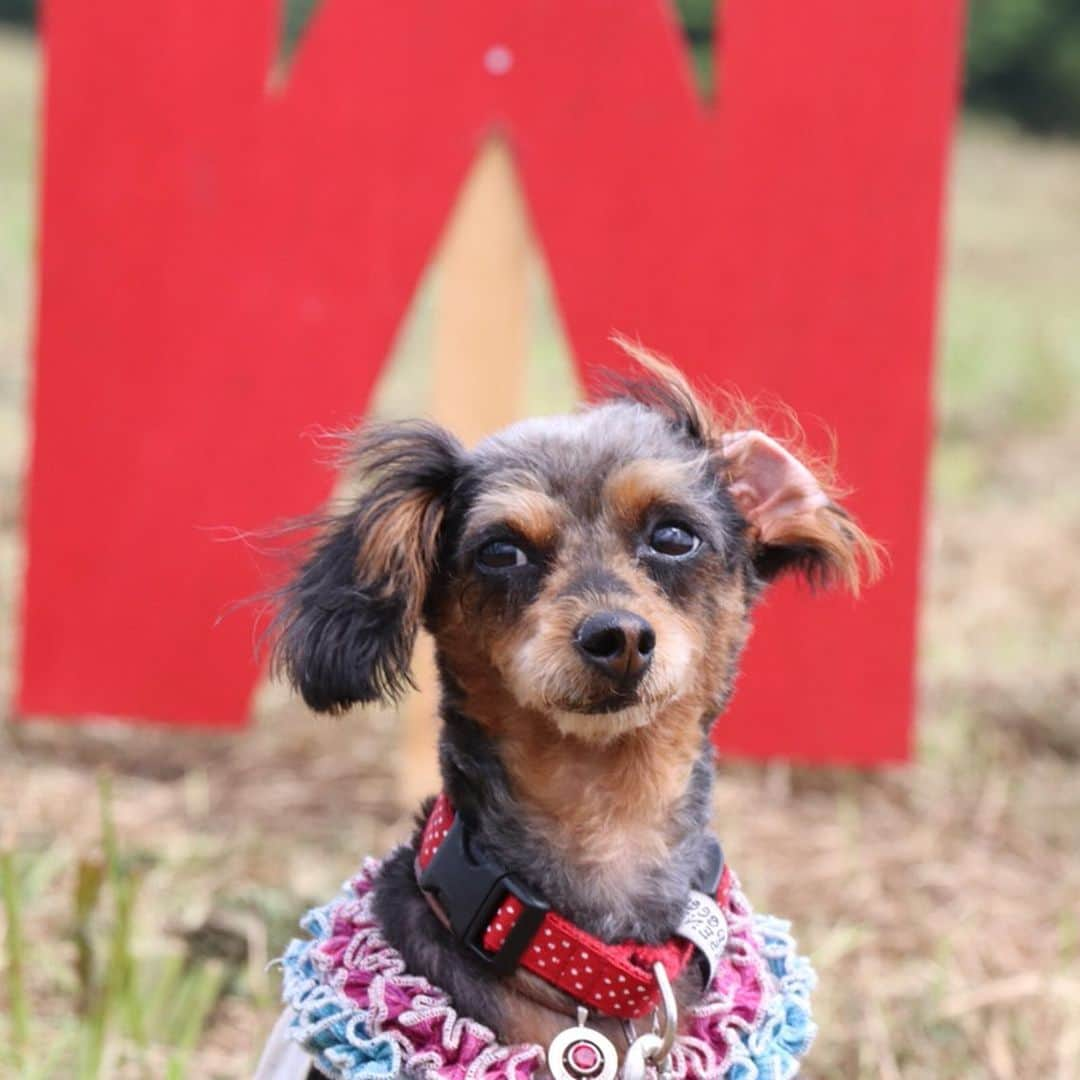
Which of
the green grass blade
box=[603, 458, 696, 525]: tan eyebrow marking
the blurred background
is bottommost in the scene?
the blurred background

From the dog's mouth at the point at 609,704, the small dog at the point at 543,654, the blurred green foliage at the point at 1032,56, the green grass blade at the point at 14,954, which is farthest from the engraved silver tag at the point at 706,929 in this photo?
the blurred green foliage at the point at 1032,56

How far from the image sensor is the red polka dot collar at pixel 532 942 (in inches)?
91.7

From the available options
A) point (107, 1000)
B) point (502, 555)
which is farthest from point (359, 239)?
point (502, 555)

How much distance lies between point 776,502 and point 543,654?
563 millimetres

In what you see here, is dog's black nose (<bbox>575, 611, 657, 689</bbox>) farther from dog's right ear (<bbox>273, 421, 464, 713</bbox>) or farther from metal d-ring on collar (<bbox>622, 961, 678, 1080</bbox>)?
metal d-ring on collar (<bbox>622, 961, 678, 1080</bbox>)

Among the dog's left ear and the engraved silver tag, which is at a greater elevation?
the dog's left ear

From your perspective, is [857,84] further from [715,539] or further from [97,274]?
[715,539]

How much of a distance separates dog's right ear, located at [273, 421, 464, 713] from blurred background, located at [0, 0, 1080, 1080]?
0.94 metres

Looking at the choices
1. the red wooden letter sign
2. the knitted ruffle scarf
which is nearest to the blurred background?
the red wooden letter sign

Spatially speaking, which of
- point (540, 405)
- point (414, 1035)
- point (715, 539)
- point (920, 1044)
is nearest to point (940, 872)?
point (920, 1044)

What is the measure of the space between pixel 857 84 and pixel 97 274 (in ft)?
7.18

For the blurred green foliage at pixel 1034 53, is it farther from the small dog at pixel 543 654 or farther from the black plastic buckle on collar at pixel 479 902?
the black plastic buckle on collar at pixel 479 902

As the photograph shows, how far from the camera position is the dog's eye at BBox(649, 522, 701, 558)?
252 cm

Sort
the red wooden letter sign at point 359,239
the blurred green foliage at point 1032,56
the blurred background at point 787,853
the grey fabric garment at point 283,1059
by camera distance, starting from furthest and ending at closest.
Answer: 1. the blurred green foliage at point 1032,56
2. the red wooden letter sign at point 359,239
3. the blurred background at point 787,853
4. the grey fabric garment at point 283,1059
